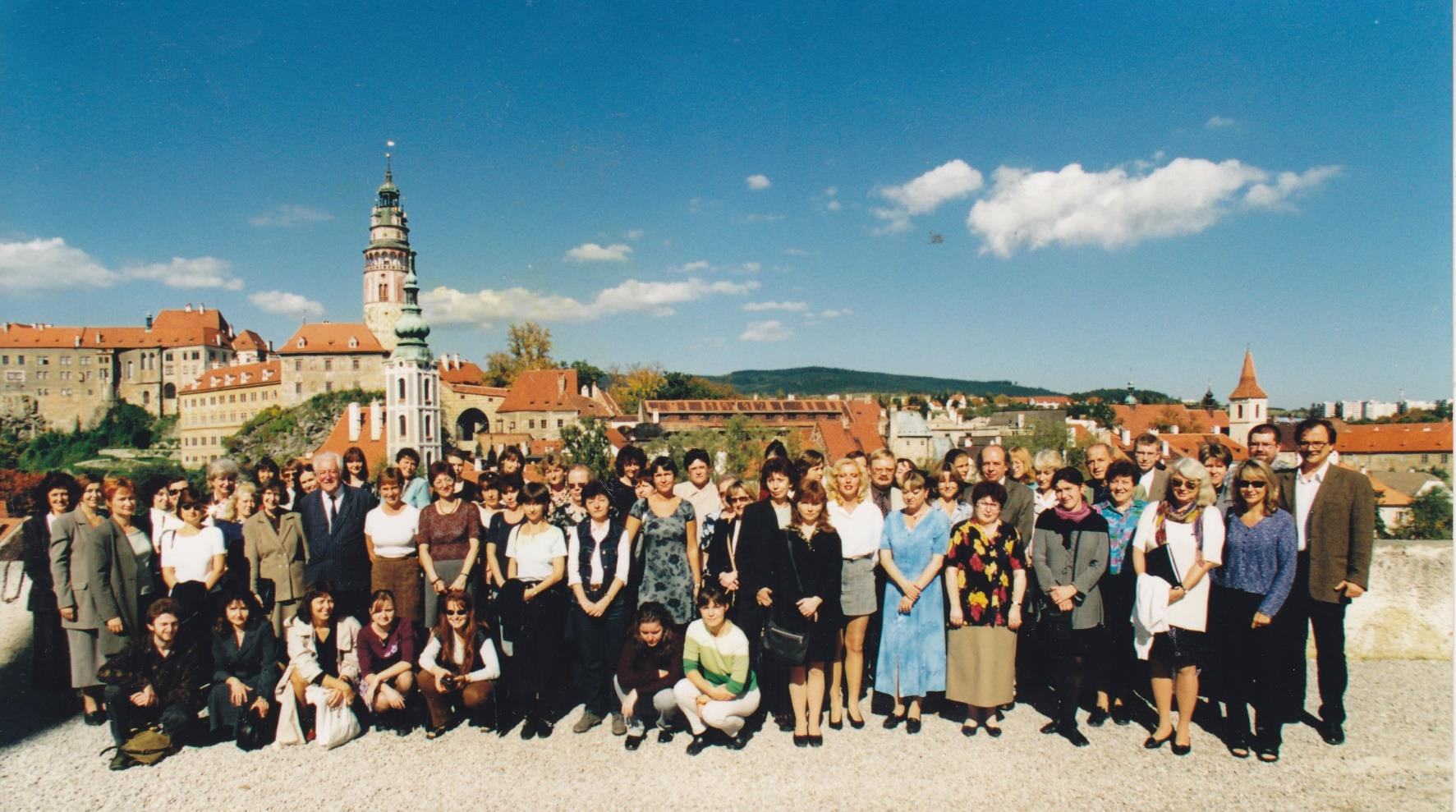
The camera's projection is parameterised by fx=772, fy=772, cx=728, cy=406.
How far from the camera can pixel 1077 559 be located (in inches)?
188

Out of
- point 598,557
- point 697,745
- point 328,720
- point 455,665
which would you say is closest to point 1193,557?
point 697,745

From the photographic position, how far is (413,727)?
16.6 feet

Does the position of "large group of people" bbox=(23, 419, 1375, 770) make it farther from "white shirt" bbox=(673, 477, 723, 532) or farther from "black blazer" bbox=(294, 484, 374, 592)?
"white shirt" bbox=(673, 477, 723, 532)

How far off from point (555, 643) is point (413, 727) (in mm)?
1032

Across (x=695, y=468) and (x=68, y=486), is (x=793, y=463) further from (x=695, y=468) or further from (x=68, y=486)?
(x=68, y=486)

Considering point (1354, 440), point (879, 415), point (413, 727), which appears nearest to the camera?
point (413, 727)

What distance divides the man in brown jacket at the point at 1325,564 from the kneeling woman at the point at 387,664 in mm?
5449

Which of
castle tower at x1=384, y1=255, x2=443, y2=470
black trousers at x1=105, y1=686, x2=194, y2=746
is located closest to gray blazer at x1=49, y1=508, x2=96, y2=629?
black trousers at x1=105, y1=686, x2=194, y2=746

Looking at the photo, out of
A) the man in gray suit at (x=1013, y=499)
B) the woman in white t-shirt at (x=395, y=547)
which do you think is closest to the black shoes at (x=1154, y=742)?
the man in gray suit at (x=1013, y=499)

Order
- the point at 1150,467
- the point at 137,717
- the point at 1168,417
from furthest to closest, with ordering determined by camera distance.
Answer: the point at 1168,417 < the point at 1150,467 < the point at 137,717

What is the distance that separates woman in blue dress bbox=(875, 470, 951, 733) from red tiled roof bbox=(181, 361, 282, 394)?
80.8 meters

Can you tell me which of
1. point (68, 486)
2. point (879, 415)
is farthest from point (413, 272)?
point (68, 486)

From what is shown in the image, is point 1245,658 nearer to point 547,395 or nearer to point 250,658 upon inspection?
point 250,658

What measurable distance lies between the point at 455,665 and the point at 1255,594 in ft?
16.1
